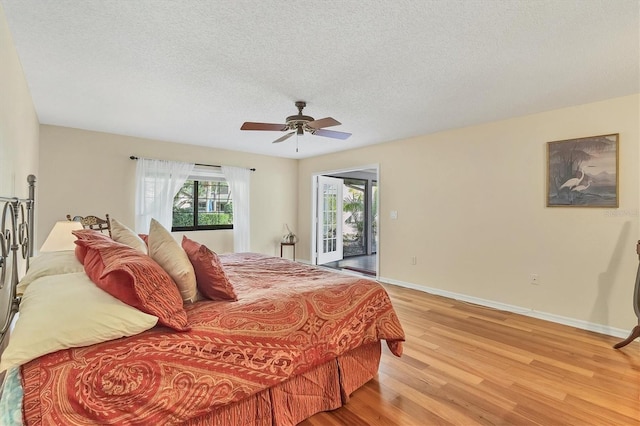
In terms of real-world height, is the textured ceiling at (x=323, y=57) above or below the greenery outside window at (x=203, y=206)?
above

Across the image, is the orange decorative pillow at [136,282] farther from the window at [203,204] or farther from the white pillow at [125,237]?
the window at [203,204]

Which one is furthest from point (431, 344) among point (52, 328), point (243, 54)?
point (243, 54)

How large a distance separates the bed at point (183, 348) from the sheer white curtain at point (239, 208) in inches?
136

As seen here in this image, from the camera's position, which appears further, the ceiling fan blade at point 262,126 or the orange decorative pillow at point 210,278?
the ceiling fan blade at point 262,126

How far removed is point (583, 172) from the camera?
3236 millimetres

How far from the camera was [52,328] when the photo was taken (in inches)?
44.7

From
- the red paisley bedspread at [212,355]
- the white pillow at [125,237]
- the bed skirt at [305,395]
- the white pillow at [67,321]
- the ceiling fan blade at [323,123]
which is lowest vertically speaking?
the bed skirt at [305,395]

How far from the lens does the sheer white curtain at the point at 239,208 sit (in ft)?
18.5

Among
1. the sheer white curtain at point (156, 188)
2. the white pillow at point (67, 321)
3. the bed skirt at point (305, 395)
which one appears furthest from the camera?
the sheer white curtain at point (156, 188)

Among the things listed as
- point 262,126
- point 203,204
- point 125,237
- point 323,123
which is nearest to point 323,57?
point 323,123

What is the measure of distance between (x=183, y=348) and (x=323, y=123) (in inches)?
86.0

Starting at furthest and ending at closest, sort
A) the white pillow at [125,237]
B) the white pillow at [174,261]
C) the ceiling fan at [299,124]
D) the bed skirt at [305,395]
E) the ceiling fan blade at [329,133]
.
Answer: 1. the ceiling fan blade at [329,133]
2. the ceiling fan at [299,124]
3. the white pillow at [125,237]
4. the white pillow at [174,261]
5. the bed skirt at [305,395]

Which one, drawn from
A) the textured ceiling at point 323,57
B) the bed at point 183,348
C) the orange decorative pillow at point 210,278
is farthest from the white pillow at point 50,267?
the textured ceiling at point 323,57

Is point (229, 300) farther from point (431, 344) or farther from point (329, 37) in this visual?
point (431, 344)
